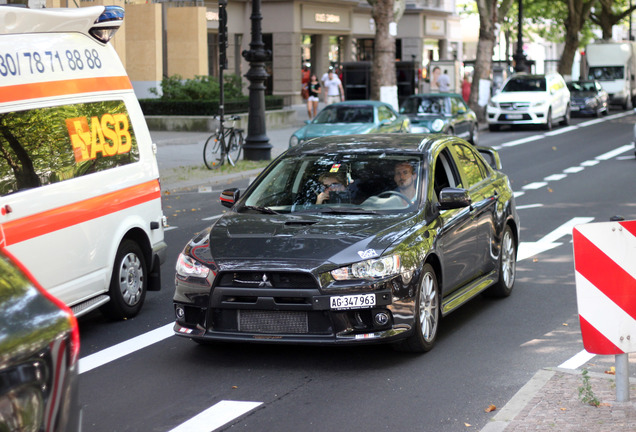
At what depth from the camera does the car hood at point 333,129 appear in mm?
23375

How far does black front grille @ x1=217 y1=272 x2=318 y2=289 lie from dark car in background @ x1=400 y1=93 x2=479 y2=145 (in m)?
20.9

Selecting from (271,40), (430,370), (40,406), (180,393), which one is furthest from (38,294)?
(271,40)

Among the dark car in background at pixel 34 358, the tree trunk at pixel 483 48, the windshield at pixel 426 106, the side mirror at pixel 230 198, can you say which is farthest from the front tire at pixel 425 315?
the tree trunk at pixel 483 48

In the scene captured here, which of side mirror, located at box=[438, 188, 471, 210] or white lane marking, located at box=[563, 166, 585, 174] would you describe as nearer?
side mirror, located at box=[438, 188, 471, 210]

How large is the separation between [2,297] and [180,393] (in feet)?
10.8

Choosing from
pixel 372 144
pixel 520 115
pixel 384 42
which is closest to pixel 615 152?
pixel 520 115

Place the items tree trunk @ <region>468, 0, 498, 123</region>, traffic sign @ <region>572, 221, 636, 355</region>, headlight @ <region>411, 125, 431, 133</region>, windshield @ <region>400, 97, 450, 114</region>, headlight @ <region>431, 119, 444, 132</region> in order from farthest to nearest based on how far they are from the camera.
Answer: tree trunk @ <region>468, 0, 498, 123</region>
windshield @ <region>400, 97, 450, 114</region>
headlight @ <region>431, 119, 444, 132</region>
headlight @ <region>411, 125, 431, 133</region>
traffic sign @ <region>572, 221, 636, 355</region>

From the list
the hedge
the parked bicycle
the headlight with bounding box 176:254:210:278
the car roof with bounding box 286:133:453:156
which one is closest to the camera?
the headlight with bounding box 176:254:210:278

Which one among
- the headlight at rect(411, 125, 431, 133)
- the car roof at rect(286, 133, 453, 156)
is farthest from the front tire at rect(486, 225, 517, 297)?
the headlight at rect(411, 125, 431, 133)

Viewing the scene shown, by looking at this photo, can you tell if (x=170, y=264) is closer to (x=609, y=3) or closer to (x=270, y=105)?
(x=270, y=105)

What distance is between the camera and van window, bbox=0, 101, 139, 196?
772cm

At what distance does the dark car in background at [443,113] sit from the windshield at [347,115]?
365 centimetres

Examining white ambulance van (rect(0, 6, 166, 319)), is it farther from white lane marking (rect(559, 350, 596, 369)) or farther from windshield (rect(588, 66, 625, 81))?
windshield (rect(588, 66, 625, 81))

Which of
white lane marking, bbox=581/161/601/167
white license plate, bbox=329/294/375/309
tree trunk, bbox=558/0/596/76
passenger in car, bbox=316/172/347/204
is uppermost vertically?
tree trunk, bbox=558/0/596/76
